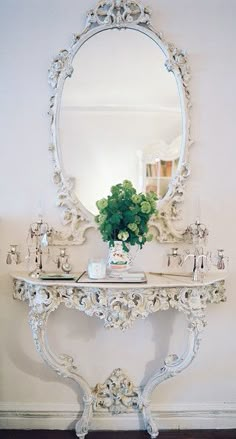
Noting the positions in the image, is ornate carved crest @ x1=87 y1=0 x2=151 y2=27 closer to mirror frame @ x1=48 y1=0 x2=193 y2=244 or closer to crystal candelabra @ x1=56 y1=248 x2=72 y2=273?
mirror frame @ x1=48 y1=0 x2=193 y2=244

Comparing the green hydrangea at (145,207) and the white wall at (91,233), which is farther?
the white wall at (91,233)

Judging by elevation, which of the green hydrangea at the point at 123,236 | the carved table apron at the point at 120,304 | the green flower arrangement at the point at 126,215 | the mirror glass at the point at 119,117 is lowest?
the carved table apron at the point at 120,304

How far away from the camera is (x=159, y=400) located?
83.7 inches

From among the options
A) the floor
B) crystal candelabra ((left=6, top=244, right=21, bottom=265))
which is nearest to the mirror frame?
crystal candelabra ((left=6, top=244, right=21, bottom=265))

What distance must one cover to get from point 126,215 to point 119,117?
0.62 metres

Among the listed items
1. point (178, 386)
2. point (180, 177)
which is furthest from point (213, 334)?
point (180, 177)

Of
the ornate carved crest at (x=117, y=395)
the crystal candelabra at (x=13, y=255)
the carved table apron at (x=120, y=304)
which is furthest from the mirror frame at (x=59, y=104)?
the ornate carved crest at (x=117, y=395)

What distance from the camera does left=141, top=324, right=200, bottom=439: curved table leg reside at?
185cm

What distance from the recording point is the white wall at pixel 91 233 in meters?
2.05

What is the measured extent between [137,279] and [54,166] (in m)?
0.80

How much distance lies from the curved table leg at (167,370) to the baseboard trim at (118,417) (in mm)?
83

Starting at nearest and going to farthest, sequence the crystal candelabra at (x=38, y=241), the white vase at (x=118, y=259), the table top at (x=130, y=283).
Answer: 1. the table top at (x=130, y=283)
2. the white vase at (x=118, y=259)
3. the crystal candelabra at (x=38, y=241)

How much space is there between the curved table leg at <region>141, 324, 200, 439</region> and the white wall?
0.10 meters

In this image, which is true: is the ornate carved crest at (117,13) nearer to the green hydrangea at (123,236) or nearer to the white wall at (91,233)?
the white wall at (91,233)
